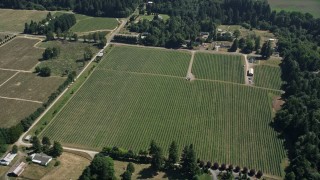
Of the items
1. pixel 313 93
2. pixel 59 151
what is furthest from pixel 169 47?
pixel 59 151

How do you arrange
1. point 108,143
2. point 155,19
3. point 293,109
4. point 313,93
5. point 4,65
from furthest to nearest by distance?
point 155,19, point 4,65, point 313,93, point 293,109, point 108,143

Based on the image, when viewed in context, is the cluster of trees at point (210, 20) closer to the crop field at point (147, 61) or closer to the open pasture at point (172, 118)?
the crop field at point (147, 61)

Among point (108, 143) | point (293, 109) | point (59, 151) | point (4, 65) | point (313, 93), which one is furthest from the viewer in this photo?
point (4, 65)

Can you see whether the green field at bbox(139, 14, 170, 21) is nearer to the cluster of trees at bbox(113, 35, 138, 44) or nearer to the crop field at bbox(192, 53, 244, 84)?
the cluster of trees at bbox(113, 35, 138, 44)

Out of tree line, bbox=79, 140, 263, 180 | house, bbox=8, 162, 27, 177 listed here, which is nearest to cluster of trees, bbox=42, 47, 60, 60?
house, bbox=8, 162, 27, 177

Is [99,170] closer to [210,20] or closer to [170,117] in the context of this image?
[170,117]

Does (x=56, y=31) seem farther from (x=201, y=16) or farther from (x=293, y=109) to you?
(x=293, y=109)

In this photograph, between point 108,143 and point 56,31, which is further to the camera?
point 56,31
